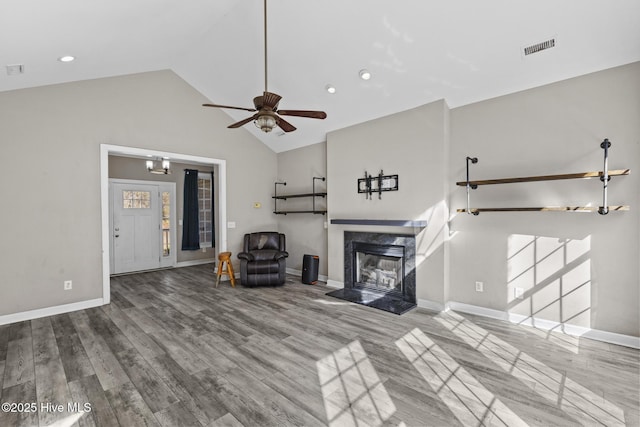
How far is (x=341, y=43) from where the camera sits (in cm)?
354

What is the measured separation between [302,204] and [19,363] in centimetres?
454

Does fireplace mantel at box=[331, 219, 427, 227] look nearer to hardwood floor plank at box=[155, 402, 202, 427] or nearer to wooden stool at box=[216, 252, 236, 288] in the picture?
wooden stool at box=[216, 252, 236, 288]

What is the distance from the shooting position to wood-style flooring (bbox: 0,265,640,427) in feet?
6.44

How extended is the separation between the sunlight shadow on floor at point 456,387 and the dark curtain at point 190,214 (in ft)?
19.6

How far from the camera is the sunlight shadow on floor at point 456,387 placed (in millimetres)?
1920

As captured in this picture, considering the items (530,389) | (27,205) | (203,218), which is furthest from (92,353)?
(203,218)

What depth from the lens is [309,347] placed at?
2.91 m

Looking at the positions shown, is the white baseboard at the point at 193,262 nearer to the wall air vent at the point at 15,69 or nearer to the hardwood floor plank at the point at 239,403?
the wall air vent at the point at 15,69

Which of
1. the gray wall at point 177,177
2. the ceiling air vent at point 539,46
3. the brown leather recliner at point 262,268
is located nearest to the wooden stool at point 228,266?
the brown leather recliner at point 262,268

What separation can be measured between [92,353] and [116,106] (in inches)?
141

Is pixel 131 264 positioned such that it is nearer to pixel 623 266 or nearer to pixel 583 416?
pixel 583 416

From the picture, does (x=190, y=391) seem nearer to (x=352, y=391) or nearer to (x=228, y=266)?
(x=352, y=391)

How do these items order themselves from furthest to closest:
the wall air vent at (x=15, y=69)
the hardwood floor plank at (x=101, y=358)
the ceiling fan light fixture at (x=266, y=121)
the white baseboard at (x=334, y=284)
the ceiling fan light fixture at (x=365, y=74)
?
the white baseboard at (x=334, y=284), the ceiling fan light fixture at (x=365, y=74), the wall air vent at (x=15, y=69), the ceiling fan light fixture at (x=266, y=121), the hardwood floor plank at (x=101, y=358)

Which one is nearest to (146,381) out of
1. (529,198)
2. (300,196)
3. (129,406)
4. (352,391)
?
(129,406)
